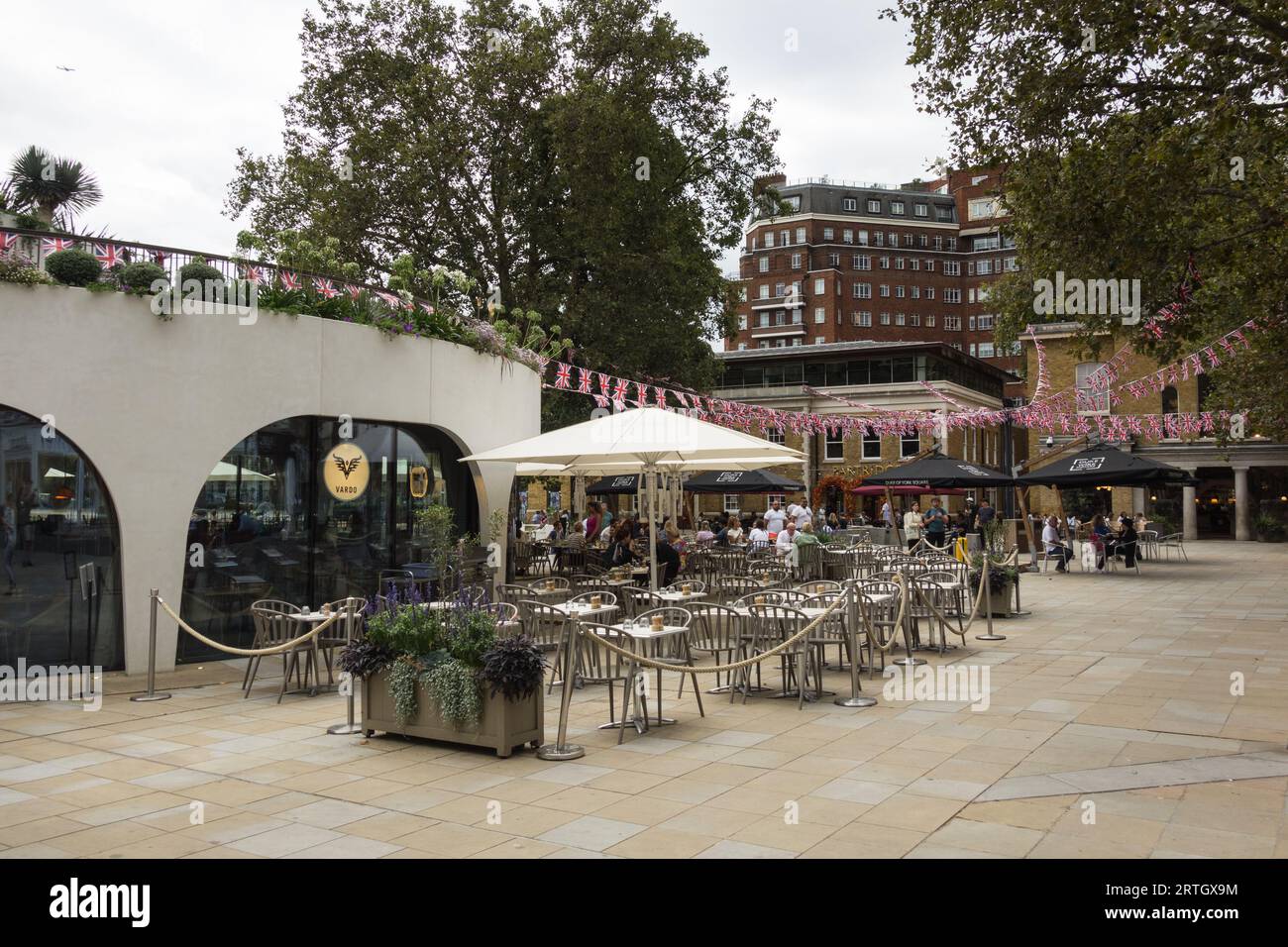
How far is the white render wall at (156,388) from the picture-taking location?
10070 millimetres

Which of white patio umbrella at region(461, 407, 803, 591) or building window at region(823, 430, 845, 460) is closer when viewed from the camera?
white patio umbrella at region(461, 407, 803, 591)

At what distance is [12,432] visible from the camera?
9.95 meters

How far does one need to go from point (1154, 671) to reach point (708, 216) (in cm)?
2216

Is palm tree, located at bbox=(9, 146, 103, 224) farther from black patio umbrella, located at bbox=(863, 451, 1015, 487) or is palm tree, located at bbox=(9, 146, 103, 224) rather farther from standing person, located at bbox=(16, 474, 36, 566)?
black patio umbrella, located at bbox=(863, 451, 1015, 487)

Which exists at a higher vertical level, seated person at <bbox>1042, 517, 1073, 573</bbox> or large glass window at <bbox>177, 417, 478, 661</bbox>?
large glass window at <bbox>177, 417, 478, 661</bbox>

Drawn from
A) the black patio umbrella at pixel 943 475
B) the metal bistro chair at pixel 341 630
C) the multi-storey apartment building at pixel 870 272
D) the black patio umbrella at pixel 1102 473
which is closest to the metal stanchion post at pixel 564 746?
the metal bistro chair at pixel 341 630

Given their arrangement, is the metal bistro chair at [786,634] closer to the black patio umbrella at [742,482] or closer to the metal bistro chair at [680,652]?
the metal bistro chair at [680,652]

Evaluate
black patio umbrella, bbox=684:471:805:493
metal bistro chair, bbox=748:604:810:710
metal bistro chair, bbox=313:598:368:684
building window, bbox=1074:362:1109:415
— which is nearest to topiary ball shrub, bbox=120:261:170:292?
metal bistro chair, bbox=313:598:368:684

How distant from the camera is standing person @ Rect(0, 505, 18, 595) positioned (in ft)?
32.4

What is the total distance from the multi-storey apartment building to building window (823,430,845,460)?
27925 mm

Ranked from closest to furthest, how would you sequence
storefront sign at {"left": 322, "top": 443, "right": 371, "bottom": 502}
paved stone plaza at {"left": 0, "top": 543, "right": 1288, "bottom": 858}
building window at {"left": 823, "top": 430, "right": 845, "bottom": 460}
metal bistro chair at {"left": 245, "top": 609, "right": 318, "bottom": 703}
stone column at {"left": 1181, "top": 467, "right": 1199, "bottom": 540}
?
1. paved stone plaza at {"left": 0, "top": 543, "right": 1288, "bottom": 858}
2. metal bistro chair at {"left": 245, "top": 609, "right": 318, "bottom": 703}
3. storefront sign at {"left": 322, "top": 443, "right": 371, "bottom": 502}
4. stone column at {"left": 1181, "top": 467, "right": 1199, "bottom": 540}
5. building window at {"left": 823, "top": 430, "right": 845, "bottom": 460}

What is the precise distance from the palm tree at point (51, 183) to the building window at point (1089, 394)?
35539 millimetres

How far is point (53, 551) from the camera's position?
33.1 ft
